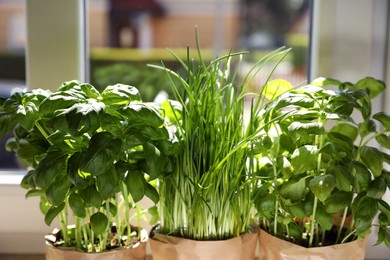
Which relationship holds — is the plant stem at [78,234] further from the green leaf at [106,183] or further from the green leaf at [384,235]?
the green leaf at [384,235]

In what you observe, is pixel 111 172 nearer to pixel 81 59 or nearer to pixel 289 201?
pixel 289 201

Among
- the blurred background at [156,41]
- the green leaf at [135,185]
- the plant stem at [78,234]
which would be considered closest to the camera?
the green leaf at [135,185]

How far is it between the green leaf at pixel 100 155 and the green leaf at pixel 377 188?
0.39 metres

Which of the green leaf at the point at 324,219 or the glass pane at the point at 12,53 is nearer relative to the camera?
the green leaf at the point at 324,219

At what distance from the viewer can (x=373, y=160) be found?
901mm

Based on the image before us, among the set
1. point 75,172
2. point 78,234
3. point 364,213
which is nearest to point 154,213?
point 78,234

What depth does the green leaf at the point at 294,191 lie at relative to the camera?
0.87m

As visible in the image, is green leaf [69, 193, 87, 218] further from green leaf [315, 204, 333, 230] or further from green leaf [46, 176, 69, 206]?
green leaf [315, 204, 333, 230]

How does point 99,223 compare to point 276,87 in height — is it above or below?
below

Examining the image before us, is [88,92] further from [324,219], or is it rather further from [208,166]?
[324,219]

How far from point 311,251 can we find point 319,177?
132 millimetres

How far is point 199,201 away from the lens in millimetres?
932

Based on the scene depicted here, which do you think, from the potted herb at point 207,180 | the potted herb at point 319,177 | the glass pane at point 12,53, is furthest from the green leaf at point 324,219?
the glass pane at point 12,53

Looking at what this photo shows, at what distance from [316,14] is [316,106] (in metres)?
0.31
